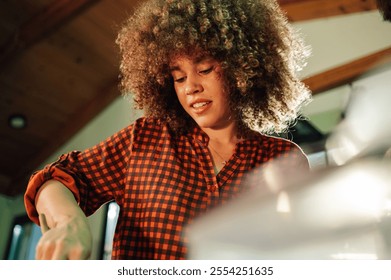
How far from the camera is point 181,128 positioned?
0.68 metres

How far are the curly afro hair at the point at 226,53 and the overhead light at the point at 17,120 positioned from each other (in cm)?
182

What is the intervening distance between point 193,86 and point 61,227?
11.6 inches

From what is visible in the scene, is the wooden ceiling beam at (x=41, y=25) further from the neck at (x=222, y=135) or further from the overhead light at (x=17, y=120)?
the neck at (x=222, y=135)

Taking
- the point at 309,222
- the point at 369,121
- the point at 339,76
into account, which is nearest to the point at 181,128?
the point at 309,222

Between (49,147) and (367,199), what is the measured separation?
2.43 meters

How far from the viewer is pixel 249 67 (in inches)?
27.6

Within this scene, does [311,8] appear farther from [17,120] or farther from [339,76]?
[17,120]

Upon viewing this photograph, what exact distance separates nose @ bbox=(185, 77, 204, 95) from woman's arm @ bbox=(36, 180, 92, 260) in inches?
9.1

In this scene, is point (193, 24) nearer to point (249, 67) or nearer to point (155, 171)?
point (249, 67)

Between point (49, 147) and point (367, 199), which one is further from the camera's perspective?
point (49, 147)

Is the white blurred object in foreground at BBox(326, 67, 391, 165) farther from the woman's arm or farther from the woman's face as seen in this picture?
the woman's arm

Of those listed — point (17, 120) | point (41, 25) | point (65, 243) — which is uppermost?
point (41, 25)
